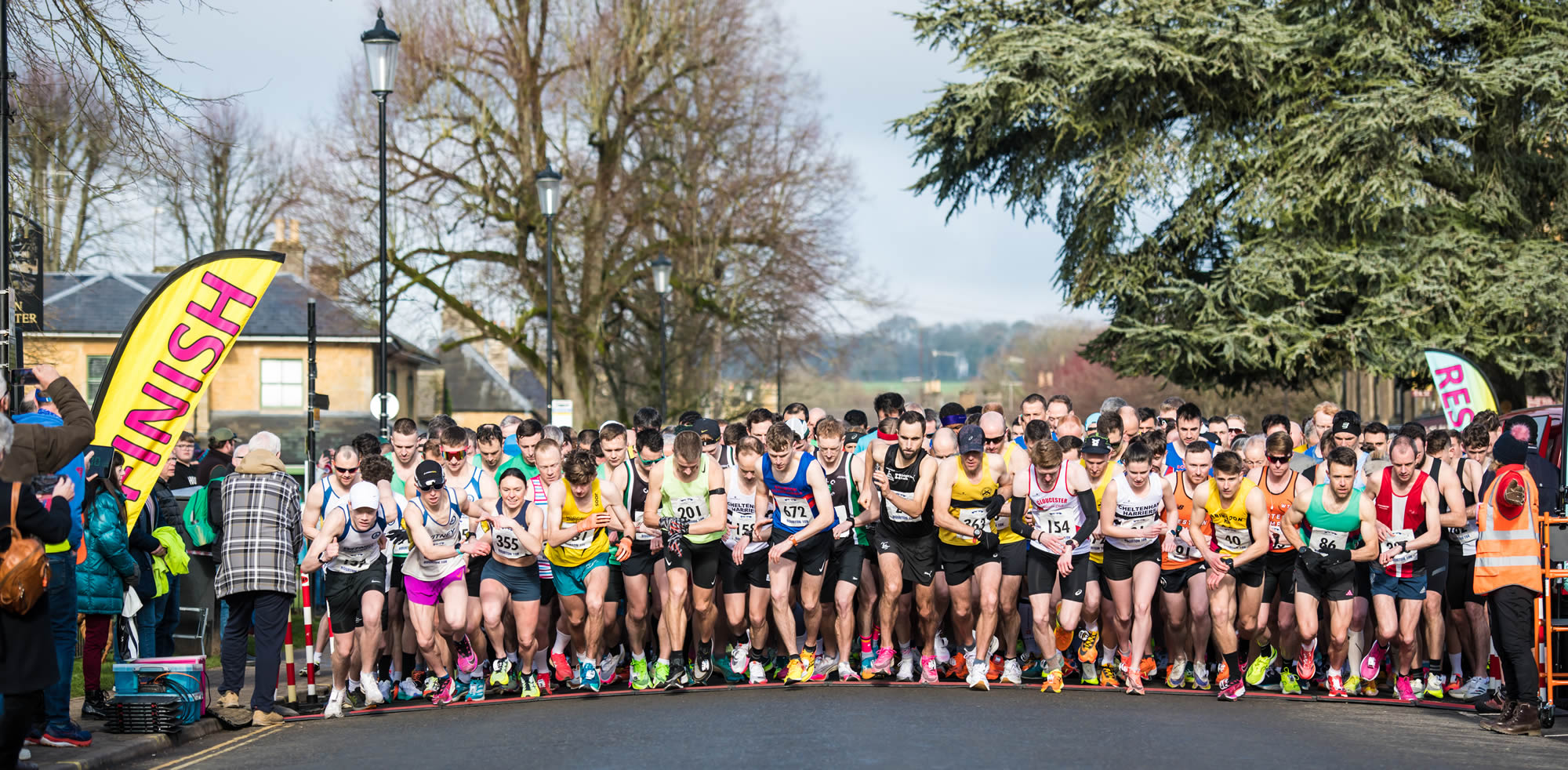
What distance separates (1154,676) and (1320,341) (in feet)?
57.8

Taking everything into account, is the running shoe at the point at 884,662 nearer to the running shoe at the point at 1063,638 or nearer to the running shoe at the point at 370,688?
the running shoe at the point at 1063,638

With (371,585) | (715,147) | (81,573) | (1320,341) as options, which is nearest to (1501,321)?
(1320,341)

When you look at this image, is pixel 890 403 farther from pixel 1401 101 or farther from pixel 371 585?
pixel 1401 101

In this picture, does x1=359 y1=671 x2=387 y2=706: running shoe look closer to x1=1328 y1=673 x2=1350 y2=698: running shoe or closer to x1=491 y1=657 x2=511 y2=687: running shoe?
x1=491 y1=657 x2=511 y2=687: running shoe

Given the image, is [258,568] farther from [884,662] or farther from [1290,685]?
[1290,685]

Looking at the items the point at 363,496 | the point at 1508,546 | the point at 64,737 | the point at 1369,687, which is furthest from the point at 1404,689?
the point at 64,737

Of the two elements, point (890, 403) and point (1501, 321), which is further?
point (1501, 321)

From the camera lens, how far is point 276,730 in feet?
32.4

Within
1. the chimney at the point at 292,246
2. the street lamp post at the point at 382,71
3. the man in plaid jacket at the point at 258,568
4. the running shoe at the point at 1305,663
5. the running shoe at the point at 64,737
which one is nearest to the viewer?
the running shoe at the point at 64,737

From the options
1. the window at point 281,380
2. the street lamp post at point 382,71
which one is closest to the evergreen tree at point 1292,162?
the street lamp post at point 382,71

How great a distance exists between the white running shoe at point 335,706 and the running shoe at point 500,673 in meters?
1.06

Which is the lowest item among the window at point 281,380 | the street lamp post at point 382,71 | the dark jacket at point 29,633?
the dark jacket at point 29,633

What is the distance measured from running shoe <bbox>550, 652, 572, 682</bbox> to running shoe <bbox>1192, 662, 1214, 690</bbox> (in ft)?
14.9

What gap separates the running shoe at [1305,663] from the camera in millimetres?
10844
